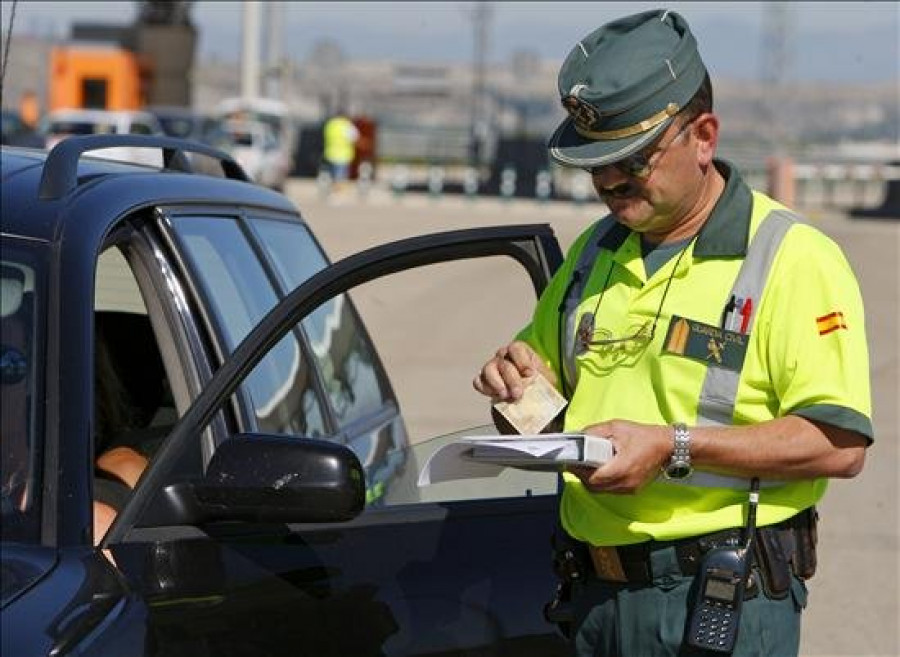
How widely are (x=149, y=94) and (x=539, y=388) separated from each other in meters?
52.3

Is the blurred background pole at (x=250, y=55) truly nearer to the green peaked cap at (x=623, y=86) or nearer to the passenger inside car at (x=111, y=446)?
the passenger inside car at (x=111, y=446)

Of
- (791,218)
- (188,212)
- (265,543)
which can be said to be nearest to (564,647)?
(265,543)

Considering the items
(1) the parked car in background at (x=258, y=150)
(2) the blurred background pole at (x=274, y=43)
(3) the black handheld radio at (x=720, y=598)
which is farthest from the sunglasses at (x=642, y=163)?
(2) the blurred background pole at (x=274, y=43)

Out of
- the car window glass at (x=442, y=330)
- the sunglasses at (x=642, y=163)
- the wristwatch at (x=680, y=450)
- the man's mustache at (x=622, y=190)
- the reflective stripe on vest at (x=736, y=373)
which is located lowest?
the car window glass at (x=442, y=330)

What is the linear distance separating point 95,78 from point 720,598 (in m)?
50.1

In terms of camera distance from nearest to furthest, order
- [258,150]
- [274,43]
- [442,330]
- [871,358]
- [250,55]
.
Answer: [871,358]
[442,330]
[258,150]
[250,55]
[274,43]

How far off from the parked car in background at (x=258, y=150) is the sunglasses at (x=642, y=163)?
3317cm

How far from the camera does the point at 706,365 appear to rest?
330cm

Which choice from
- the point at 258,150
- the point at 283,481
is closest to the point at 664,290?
A: the point at 283,481

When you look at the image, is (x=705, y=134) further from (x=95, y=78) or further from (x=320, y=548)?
(x=95, y=78)

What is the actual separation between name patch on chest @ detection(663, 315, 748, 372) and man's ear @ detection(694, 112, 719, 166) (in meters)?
0.27

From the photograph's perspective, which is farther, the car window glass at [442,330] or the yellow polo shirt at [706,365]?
the car window glass at [442,330]

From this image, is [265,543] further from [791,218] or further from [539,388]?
[791,218]

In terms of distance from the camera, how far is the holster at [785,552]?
3.30 metres
